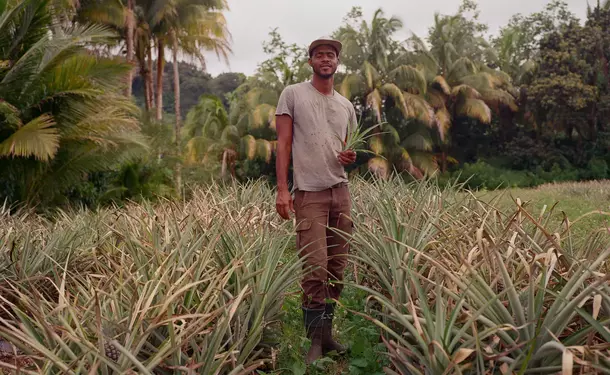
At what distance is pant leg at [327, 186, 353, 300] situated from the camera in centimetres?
347

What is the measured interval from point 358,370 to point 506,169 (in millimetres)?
28126

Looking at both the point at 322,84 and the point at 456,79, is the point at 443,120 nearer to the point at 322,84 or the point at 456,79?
the point at 456,79

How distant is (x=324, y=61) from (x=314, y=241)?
3.50 ft

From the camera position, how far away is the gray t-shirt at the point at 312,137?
340 centimetres

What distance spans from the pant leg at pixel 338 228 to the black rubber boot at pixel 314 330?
0.21m

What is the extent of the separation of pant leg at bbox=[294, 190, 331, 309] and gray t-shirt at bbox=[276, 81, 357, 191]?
0.08 meters

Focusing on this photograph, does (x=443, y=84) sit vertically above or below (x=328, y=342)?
above

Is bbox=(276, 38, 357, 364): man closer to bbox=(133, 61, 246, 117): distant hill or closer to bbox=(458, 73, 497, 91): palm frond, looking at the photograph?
bbox=(458, 73, 497, 91): palm frond

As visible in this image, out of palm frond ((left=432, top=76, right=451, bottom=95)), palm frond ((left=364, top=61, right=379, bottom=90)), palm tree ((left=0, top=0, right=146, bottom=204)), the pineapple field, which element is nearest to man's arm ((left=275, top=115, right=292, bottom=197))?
the pineapple field

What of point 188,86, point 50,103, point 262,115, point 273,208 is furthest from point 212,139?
point 188,86

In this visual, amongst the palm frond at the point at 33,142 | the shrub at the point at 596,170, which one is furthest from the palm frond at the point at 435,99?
the palm frond at the point at 33,142

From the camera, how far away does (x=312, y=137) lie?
134 inches

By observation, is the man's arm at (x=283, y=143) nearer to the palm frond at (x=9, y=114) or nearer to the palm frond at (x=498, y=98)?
the palm frond at (x=9, y=114)

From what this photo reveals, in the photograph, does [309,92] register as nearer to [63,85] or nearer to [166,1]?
[63,85]
